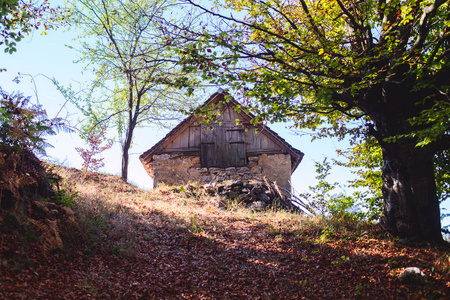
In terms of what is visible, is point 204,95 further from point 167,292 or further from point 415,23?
point 167,292

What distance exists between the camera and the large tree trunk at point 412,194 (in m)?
6.77

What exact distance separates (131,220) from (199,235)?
6.02 ft

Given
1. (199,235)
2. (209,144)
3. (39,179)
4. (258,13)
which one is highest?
(258,13)

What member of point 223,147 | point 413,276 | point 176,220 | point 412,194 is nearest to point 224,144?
point 223,147

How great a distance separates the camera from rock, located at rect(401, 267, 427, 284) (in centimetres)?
550

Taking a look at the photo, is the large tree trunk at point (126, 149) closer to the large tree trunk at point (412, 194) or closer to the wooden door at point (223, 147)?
the wooden door at point (223, 147)

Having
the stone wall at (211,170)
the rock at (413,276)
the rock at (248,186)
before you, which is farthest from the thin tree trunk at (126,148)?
the rock at (413,276)

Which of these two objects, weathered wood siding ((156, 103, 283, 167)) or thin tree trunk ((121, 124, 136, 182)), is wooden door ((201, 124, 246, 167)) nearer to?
weathered wood siding ((156, 103, 283, 167))

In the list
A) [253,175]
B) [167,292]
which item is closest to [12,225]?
[167,292]

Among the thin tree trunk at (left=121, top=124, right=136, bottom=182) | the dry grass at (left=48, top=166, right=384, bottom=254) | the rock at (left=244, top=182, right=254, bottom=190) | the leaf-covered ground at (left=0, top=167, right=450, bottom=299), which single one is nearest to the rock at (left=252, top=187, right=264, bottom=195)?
the rock at (left=244, top=182, right=254, bottom=190)

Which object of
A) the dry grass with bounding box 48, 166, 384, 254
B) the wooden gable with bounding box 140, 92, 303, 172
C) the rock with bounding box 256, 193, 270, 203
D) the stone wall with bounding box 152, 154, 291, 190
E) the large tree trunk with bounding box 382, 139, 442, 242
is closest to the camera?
the large tree trunk with bounding box 382, 139, 442, 242

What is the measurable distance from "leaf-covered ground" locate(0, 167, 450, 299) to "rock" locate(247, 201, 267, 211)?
89.1 inches

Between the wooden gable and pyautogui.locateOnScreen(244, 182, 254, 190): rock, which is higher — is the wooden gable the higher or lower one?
the higher one

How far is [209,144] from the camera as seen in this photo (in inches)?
637
